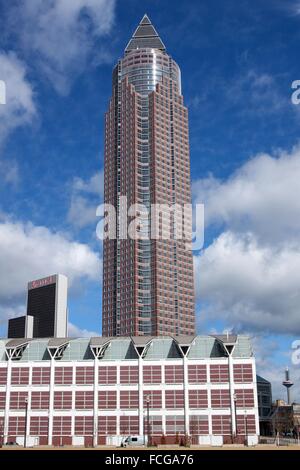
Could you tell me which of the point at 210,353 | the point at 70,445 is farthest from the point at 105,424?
the point at 210,353

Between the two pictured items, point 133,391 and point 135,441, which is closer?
point 135,441

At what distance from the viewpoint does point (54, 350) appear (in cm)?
13188

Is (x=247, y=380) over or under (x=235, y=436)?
over

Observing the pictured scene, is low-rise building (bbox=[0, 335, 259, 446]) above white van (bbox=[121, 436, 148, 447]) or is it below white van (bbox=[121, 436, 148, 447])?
above

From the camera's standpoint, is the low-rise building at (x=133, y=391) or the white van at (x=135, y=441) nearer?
the white van at (x=135, y=441)

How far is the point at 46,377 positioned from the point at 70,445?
1539 centimetres

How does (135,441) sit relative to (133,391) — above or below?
below

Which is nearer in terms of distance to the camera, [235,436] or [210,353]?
[235,436]

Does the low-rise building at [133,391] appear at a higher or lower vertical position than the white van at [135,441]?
higher

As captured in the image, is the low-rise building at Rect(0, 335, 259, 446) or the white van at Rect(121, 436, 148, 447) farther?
the low-rise building at Rect(0, 335, 259, 446)

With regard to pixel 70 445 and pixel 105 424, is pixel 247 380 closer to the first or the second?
pixel 105 424
